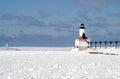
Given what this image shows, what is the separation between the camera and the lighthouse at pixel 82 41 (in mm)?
74856

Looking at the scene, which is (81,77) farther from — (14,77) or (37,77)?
(14,77)

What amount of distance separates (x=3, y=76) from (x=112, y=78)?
541 cm

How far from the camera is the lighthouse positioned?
7486cm

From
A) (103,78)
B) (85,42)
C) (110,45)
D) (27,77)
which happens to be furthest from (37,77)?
(110,45)

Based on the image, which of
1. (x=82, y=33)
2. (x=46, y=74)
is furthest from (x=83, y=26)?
(x=46, y=74)

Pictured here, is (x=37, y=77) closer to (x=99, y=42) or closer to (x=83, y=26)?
(x=83, y=26)

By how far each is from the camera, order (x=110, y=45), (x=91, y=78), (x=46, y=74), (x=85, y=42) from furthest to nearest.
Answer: (x=110, y=45) < (x=85, y=42) < (x=46, y=74) < (x=91, y=78)

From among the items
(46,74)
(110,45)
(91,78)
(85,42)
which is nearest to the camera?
(91,78)

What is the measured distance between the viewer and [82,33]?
7612 cm

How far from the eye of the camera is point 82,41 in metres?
75.2

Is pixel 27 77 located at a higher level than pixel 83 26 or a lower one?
lower

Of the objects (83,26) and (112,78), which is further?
(83,26)

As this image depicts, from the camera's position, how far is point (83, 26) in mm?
77938

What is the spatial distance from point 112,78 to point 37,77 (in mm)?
3675
